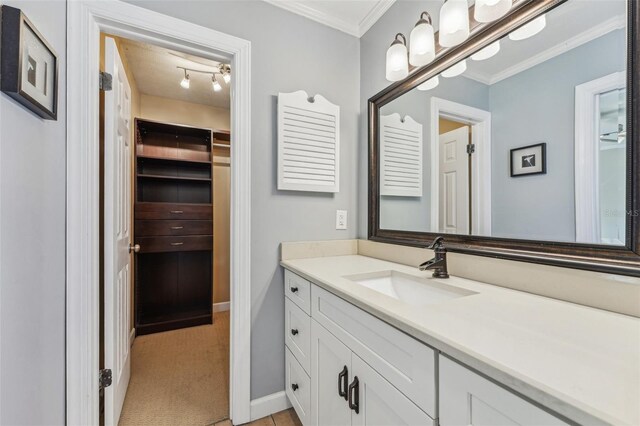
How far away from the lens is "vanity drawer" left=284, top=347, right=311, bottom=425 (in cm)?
126

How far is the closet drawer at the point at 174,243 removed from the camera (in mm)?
2578

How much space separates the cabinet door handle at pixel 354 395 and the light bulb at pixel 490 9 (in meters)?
1.39

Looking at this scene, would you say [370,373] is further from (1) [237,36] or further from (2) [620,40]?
→ (1) [237,36]

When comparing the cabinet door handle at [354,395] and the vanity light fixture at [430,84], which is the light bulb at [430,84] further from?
the cabinet door handle at [354,395]

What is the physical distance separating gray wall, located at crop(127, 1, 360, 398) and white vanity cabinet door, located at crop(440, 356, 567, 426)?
1149mm

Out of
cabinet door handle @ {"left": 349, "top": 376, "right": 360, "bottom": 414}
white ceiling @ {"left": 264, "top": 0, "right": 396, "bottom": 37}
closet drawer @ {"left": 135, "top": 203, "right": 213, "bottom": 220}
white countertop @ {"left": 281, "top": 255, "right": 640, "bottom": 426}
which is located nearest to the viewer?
white countertop @ {"left": 281, "top": 255, "right": 640, "bottom": 426}

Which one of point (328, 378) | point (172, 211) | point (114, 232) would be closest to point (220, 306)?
point (172, 211)

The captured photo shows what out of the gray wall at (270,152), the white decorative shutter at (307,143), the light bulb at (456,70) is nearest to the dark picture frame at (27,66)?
the gray wall at (270,152)

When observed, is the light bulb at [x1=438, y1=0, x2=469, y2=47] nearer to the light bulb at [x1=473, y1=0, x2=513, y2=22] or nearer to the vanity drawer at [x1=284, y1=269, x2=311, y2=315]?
the light bulb at [x1=473, y1=0, x2=513, y2=22]

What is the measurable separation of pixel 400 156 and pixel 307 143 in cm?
57

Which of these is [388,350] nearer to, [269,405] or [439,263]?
[439,263]

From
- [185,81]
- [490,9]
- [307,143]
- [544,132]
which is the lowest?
[544,132]

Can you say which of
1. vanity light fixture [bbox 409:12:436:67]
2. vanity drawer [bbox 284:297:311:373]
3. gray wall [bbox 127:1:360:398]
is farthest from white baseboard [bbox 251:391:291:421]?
vanity light fixture [bbox 409:12:436:67]

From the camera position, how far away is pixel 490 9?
1.00 m
